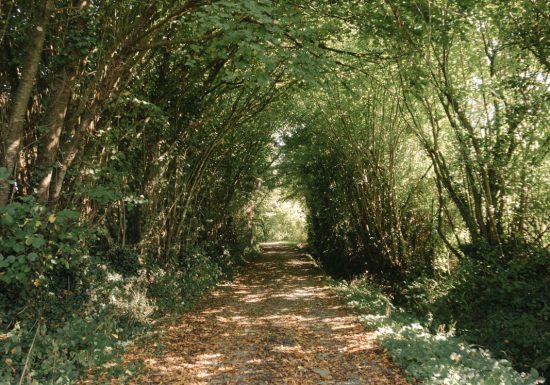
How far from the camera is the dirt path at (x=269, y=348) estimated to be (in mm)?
4770

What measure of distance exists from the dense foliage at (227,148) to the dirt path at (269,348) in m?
0.70

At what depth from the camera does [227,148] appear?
45.6ft

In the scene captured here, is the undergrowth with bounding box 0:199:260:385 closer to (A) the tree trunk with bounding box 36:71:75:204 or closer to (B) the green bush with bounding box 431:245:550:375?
(A) the tree trunk with bounding box 36:71:75:204

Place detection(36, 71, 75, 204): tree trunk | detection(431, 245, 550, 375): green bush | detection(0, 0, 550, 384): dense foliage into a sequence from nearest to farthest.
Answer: detection(0, 0, 550, 384): dense foliage → detection(36, 71, 75, 204): tree trunk → detection(431, 245, 550, 375): green bush

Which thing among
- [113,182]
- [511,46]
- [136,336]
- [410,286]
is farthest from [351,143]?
[136,336]

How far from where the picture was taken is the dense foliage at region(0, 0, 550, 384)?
193 inches

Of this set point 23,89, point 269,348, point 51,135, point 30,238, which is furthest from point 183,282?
point 30,238

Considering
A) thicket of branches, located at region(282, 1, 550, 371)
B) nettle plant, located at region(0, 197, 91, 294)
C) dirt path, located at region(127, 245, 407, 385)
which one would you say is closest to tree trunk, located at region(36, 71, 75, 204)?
nettle plant, located at region(0, 197, 91, 294)

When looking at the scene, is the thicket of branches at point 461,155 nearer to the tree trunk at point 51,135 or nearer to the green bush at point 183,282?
the tree trunk at point 51,135

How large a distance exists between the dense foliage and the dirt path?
0.70m

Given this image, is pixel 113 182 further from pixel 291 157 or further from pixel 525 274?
pixel 291 157

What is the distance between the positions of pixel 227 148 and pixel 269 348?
8.90 metres

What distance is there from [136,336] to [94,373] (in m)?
1.42

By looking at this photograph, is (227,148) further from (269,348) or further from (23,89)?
(23,89)
